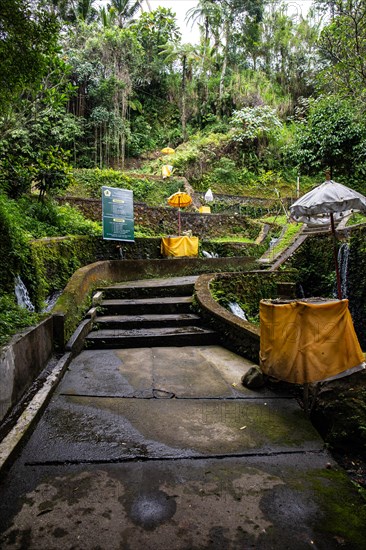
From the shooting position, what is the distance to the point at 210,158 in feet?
86.2

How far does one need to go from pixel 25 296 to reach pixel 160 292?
2850 mm

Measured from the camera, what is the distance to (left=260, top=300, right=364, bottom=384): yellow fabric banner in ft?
11.3

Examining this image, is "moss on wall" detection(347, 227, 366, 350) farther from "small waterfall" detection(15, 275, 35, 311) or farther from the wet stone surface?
"small waterfall" detection(15, 275, 35, 311)

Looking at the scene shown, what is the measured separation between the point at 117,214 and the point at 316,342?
312 inches

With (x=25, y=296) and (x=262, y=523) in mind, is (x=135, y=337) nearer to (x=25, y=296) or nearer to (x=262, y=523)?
(x=25, y=296)

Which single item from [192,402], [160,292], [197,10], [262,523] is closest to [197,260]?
[160,292]

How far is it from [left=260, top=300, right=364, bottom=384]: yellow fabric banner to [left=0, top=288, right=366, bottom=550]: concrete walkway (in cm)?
50

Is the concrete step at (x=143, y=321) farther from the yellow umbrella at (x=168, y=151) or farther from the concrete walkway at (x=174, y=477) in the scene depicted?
the yellow umbrella at (x=168, y=151)

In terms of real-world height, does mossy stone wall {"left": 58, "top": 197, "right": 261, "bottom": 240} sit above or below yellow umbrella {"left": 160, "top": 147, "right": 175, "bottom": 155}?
below

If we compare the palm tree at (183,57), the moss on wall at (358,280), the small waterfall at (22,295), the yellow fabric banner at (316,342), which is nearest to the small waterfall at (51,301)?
the small waterfall at (22,295)

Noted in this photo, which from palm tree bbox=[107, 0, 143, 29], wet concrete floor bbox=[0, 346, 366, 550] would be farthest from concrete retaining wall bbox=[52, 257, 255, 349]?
palm tree bbox=[107, 0, 143, 29]

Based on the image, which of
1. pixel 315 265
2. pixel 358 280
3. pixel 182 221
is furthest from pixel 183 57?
pixel 358 280

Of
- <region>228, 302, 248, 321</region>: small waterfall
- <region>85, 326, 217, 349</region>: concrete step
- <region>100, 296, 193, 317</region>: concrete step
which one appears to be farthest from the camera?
<region>228, 302, 248, 321</region>: small waterfall

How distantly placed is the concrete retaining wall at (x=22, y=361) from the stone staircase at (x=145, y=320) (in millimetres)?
1300
